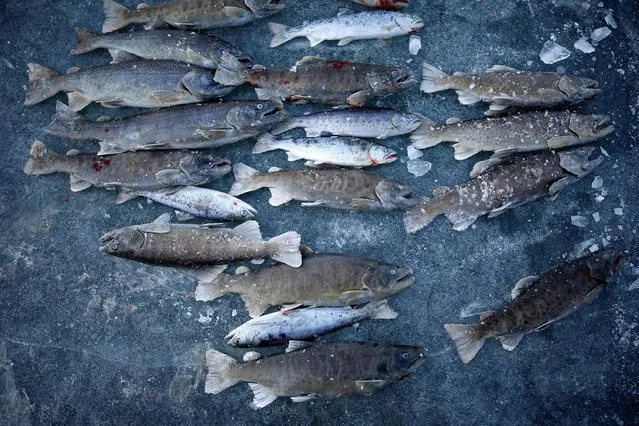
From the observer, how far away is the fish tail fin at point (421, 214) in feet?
15.0

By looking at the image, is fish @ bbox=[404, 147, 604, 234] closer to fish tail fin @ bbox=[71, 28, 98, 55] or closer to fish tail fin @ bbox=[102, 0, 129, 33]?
fish tail fin @ bbox=[102, 0, 129, 33]

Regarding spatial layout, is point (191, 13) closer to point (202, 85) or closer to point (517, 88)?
point (202, 85)

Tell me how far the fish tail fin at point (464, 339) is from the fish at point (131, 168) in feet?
6.22

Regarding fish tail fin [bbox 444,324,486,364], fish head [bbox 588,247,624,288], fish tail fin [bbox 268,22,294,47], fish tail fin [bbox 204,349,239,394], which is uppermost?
fish tail fin [bbox 268,22,294,47]

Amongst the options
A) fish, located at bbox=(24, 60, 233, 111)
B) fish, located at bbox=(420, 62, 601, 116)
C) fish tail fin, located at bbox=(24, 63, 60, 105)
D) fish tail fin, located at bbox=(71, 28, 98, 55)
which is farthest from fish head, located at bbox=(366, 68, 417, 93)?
fish tail fin, located at bbox=(24, 63, 60, 105)

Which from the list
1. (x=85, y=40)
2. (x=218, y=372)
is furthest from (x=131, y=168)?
(x=218, y=372)

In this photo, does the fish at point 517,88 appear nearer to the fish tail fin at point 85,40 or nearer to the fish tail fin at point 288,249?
the fish tail fin at point 288,249

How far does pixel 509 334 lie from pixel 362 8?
259cm

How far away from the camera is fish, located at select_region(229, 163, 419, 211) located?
4492 mm

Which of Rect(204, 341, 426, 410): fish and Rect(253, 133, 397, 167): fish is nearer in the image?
Rect(204, 341, 426, 410): fish

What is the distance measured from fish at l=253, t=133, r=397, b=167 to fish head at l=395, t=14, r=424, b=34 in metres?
0.90

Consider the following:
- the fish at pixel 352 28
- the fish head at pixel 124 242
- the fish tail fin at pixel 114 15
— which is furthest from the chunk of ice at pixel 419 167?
the fish tail fin at pixel 114 15

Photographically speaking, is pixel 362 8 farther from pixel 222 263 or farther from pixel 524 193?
pixel 222 263

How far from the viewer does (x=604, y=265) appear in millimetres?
4426
